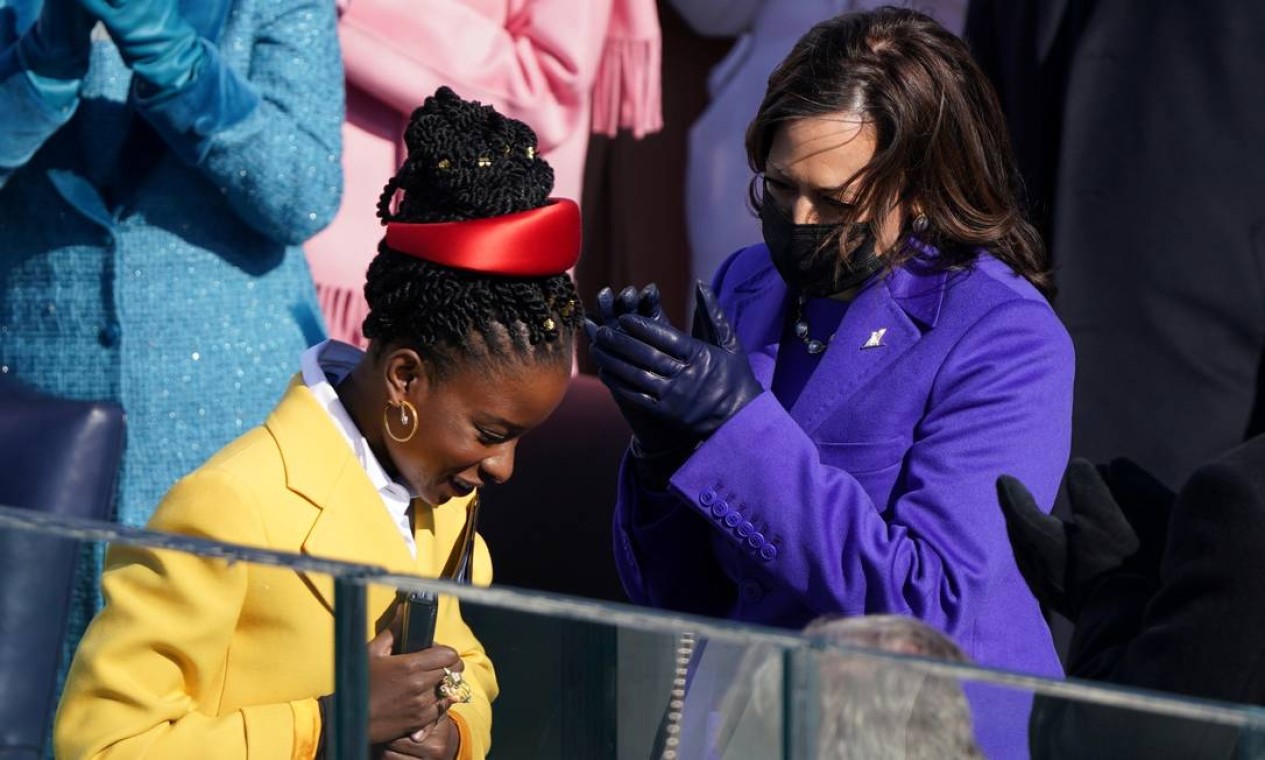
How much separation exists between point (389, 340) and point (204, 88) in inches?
32.0

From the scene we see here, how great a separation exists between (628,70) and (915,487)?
1901 mm

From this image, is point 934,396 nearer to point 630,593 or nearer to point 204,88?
point 630,593

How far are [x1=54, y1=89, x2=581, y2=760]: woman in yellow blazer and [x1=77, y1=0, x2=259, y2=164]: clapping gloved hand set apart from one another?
2.18ft

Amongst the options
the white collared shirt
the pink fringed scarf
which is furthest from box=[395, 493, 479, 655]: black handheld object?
the pink fringed scarf

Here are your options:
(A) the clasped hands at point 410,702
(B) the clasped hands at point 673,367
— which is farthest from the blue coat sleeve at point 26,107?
(A) the clasped hands at point 410,702

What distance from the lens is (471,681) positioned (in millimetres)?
1609

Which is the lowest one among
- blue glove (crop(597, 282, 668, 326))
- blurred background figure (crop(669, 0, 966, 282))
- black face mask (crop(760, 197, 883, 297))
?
blurred background figure (crop(669, 0, 966, 282))

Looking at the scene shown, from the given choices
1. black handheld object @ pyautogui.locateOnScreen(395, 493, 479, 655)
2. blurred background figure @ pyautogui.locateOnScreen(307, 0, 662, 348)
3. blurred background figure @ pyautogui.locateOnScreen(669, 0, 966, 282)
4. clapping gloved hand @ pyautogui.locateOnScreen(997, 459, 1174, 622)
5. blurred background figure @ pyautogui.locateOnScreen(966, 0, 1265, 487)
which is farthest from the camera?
blurred background figure @ pyautogui.locateOnScreen(669, 0, 966, 282)

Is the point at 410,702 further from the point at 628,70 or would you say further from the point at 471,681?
the point at 628,70

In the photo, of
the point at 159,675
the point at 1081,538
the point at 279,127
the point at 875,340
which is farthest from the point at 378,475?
the point at 279,127

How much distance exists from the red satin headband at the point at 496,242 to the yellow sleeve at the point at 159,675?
0.41 m

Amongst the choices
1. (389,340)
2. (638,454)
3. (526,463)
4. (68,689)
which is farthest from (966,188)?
(526,463)

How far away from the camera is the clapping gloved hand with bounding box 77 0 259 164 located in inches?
103

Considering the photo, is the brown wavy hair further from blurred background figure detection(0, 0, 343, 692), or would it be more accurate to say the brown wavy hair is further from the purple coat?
blurred background figure detection(0, 0, 343, 692)
